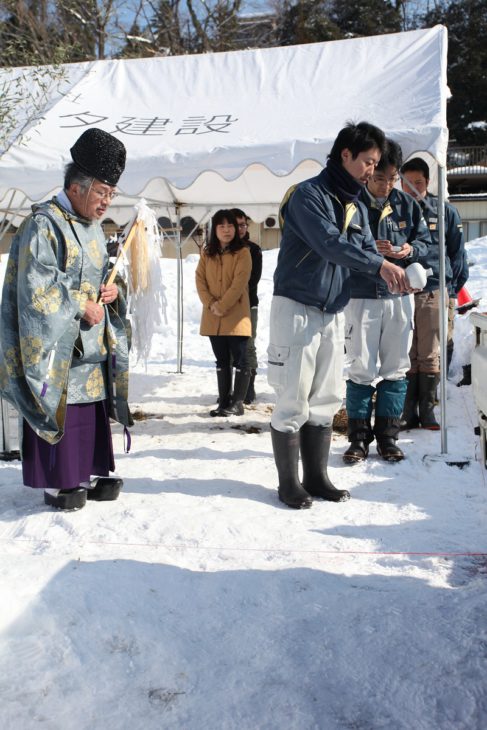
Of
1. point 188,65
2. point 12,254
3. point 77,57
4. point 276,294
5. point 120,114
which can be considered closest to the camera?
point 12,254

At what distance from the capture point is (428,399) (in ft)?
16.1

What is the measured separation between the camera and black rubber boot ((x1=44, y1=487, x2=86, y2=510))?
3.32 m

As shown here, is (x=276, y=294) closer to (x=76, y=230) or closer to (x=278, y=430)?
(x=278, y=430)

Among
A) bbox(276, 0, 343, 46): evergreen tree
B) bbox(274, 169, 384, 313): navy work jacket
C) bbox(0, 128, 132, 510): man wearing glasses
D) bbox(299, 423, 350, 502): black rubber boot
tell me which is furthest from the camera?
bbox(276, 0, 343, 46): evergreen tree

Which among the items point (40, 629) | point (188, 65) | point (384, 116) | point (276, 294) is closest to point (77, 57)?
point (188, 65)

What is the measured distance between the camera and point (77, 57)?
19.6 metres

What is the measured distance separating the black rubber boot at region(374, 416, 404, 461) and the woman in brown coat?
163cm

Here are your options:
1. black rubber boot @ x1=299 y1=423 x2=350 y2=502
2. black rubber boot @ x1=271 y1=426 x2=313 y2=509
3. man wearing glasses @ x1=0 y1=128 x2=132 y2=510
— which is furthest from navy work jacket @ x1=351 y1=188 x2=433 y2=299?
man wearing glasses @ x1=0 y1=128 x2=132 y2=510

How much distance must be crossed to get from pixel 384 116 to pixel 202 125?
1.26 m

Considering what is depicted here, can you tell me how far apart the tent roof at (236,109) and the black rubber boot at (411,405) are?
5.22 feet

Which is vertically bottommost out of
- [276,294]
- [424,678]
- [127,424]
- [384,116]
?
[424,678]

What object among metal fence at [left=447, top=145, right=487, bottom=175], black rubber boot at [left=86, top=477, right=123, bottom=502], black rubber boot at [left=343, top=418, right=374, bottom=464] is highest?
metal fence at [left=447, top=145, right=487, bottom=175]

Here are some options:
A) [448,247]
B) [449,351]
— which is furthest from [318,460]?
[449,351]

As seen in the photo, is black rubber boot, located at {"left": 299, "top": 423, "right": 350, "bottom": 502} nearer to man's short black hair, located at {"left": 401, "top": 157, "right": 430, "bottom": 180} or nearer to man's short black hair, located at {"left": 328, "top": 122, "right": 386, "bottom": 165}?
man's short black hair, located at {"left": 328, "top": 122, "right": 386, "bottom": 165}
